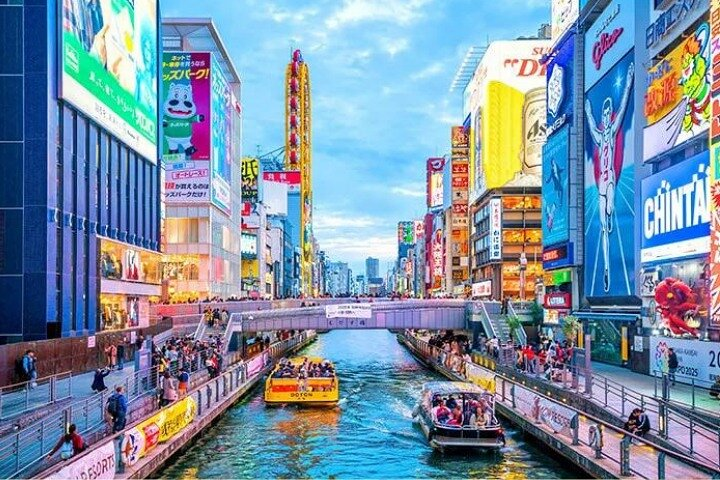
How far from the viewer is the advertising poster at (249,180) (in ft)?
454

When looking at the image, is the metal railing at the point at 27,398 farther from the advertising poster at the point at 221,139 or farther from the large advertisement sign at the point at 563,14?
the advertising poster at the point at 221,139

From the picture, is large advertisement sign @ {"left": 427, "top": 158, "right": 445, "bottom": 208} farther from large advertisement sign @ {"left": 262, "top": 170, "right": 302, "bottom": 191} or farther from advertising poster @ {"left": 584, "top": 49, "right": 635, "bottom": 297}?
advertising poster @ {"left": 584, "top": 49, "right": 635, "bottom": 297}

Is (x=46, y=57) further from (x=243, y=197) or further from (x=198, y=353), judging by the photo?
(x=243, y=197)

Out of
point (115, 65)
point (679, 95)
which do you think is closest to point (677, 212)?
point (679, 95)

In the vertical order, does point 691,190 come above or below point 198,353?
above

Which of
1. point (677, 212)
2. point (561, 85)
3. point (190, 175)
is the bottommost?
point (677, 212)

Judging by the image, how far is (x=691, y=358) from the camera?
115 feet

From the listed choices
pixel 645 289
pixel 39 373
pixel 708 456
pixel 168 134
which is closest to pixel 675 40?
pixel 645 289

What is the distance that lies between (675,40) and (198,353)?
103 feet

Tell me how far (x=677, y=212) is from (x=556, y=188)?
28.4 m

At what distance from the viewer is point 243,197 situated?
13862 centimetres

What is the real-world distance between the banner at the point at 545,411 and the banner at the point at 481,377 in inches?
142

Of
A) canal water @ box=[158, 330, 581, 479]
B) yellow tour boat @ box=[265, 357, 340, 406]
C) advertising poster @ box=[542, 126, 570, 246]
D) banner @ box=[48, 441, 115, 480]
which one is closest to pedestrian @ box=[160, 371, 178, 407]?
canal water @ box=[158, 330, 581, 479]

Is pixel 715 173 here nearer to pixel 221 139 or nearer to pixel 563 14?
pixel 563 14
